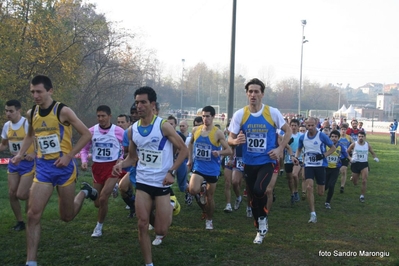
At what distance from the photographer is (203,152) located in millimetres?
8070

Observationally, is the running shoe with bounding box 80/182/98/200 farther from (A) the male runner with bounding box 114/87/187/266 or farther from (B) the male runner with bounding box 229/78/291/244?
(B) the male runner with bounding box 229/78/291/244

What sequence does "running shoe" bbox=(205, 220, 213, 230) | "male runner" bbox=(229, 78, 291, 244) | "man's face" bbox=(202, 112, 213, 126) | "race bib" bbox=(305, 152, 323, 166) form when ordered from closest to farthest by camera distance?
"male runner" bbox=(229, 78, 291, 244)
"running shoe" bbox=(205, 220, 213, 230)
"man's face" bbox=(202, 112, 213, 126)
"race bib" bbox=(305, 152, 323, 166)

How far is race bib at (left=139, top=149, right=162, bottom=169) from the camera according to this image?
209 inches

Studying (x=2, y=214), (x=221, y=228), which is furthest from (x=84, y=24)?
(x=221, y=228)

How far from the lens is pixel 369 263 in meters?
5.92

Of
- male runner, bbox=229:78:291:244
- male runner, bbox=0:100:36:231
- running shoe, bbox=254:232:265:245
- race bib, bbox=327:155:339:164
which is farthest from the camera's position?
race bib, bbox=327:155:339:164

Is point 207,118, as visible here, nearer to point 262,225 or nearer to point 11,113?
point 262,225

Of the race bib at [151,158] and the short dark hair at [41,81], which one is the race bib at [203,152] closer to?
the race bib at [151,158]

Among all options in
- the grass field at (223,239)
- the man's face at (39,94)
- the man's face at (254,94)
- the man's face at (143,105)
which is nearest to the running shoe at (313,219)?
the grass field at (223,239)

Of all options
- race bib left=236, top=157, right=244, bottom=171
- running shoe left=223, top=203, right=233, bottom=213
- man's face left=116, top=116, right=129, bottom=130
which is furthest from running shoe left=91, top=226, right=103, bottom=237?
race bib left=236, top=157, right=244, bottom=171

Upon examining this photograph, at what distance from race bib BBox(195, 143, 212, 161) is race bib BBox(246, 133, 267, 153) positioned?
4.73 feet

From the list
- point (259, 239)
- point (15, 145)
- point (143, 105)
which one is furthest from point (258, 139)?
point (15, 145)

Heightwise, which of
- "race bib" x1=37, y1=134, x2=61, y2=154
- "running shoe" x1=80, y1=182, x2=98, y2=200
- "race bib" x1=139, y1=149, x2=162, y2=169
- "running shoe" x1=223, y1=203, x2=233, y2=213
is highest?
"race bib" x1=37, y1=134, x2=61, y2=154

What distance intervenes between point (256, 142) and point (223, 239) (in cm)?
170
